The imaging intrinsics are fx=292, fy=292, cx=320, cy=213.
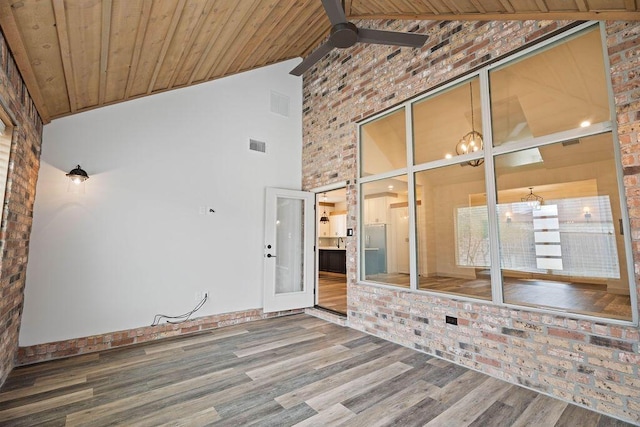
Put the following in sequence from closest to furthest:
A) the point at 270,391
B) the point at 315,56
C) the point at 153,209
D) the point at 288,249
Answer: the point at 270,391 → the point at 315,56 → the point at 153,209 → the point at 288,249

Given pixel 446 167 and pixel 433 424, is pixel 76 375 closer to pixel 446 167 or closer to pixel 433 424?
pixel 433 424

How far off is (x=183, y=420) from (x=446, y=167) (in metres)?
3.55

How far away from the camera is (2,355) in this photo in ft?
8.64

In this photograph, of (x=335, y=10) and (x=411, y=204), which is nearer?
(x=335, y=10)

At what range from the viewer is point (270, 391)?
2566 millimetres

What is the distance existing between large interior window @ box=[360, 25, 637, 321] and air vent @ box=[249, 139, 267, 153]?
2358 millimetres

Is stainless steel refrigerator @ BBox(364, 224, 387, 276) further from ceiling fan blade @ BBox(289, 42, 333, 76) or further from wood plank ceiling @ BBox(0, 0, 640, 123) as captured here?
wood plank ceiling @ BBox(0, 0, 640, 123)

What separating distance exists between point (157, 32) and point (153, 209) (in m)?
2.23

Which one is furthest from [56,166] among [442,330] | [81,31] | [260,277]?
[442,330]

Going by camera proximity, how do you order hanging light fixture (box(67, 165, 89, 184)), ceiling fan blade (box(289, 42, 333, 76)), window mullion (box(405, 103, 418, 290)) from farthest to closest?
1. window mullion (box(405, 103, 418, 290))
2. hanging light fixture (box(67, 165, 89, 184))
3. ceiling fan blade (box(289, 42, 333, 76))

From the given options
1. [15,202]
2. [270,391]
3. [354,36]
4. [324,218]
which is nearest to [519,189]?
[354,36]

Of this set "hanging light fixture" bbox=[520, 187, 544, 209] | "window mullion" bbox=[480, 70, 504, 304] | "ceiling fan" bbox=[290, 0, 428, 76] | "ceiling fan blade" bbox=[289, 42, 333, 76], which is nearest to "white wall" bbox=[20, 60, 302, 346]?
"ceiling fan blade" bbox=[289, 42, 333, 76]

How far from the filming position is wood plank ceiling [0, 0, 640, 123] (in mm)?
2160

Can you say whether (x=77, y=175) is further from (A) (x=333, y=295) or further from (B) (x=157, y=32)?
(A) (x=333, y=295)
